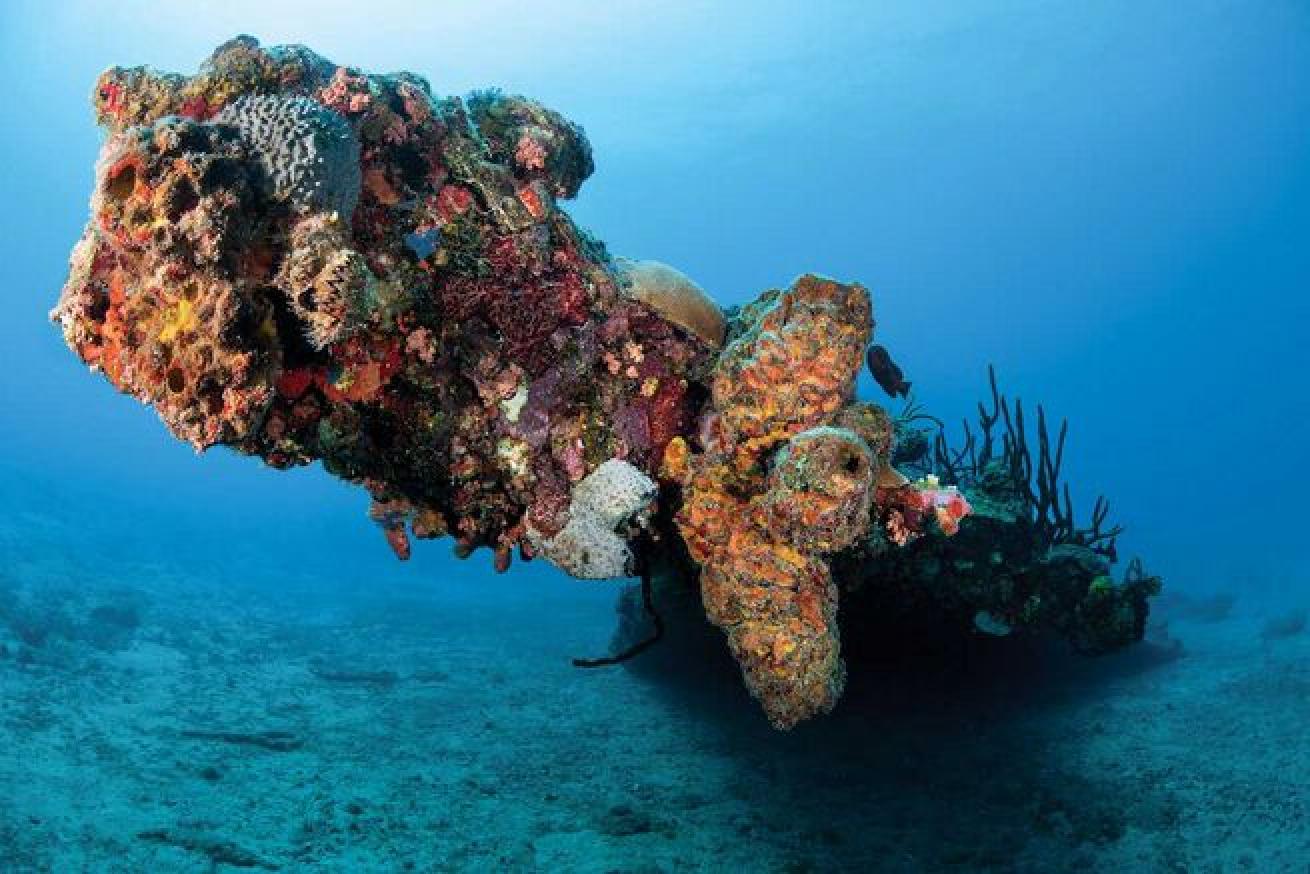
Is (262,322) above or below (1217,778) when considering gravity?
above

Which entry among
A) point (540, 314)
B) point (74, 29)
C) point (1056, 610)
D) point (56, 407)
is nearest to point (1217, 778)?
point (1056, 610)

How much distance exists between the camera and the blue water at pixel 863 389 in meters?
5.85

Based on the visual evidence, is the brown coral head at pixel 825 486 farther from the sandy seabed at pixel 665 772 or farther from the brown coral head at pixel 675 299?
the sandy seabed at pixel 665 772

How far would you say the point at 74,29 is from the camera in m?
68.3

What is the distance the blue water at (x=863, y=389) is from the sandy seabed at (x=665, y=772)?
0.05m

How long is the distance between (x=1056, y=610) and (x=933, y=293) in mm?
133749

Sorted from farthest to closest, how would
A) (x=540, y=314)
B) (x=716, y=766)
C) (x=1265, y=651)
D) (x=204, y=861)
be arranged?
(x=1265, y=651)
(x=716, y=766)
(x=204, y=861)
(x=540, y=314)

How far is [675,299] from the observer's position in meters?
4.24

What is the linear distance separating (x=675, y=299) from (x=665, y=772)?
191 inches

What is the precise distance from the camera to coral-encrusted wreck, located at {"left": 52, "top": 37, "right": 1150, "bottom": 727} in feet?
9.05

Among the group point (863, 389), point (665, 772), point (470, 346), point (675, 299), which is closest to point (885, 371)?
point (675, 299)

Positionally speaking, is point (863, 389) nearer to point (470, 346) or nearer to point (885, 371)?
point (885, 371)

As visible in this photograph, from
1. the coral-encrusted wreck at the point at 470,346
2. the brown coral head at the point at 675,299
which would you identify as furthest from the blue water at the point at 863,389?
the brown coral head at the point at 675,299

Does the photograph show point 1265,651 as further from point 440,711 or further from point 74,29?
point 74,29
